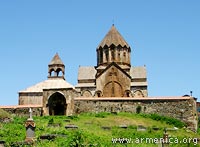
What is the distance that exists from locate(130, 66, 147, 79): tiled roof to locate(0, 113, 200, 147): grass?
395 inches

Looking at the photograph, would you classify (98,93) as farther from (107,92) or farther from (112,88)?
(112,88)

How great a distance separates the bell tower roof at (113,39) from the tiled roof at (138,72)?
2929 millimetres

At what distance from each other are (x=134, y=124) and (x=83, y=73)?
15855mm

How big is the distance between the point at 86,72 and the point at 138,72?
562 centimetres

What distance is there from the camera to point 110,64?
37.0 metres

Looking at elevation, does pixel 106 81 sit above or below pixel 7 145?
above

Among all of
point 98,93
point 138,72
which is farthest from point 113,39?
point 98,93

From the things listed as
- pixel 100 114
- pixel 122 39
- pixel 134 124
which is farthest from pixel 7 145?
pixel 122 39

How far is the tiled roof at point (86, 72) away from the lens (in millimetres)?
40428

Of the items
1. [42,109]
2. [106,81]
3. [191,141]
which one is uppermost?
[106,81]

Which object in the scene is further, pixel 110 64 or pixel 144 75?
pixel 144 75

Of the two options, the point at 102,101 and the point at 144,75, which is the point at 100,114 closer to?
the point at 102,101

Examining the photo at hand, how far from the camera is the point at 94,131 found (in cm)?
2052

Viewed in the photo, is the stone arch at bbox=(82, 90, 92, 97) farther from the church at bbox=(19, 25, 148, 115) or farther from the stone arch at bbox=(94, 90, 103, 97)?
the stone arch at bbox=(94, 90, 103, 97)
